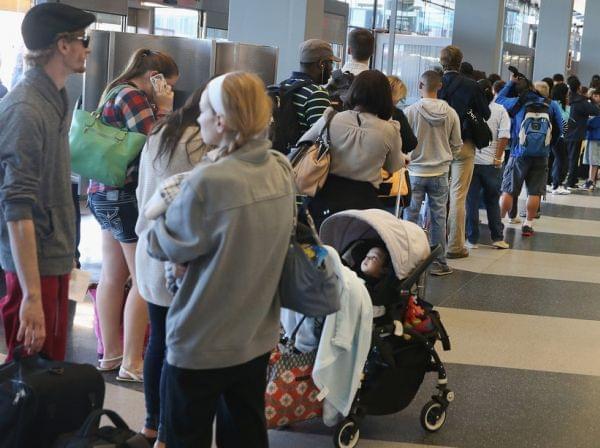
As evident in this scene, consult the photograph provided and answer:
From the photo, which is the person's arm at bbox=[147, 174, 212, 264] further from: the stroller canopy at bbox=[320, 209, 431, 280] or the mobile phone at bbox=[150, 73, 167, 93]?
the mobile phone at bbox=[150, 73, 167, 93]

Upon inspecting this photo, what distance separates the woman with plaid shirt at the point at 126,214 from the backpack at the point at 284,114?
836 millimetres

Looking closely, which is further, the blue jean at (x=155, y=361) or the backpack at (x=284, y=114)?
the backpack at (x=284, y=114)

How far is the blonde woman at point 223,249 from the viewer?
2.43 metres

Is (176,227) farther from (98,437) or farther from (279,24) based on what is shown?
(279,24)

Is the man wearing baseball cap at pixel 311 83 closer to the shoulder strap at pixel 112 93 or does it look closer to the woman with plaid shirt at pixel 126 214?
the woman with plaid shirt at pixel 126 214

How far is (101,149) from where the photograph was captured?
396cm

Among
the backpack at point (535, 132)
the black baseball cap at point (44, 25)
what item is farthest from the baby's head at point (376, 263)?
the backpack at point (535, 132)

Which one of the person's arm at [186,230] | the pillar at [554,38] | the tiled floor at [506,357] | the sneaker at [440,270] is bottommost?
the tiled floor at [506,357]

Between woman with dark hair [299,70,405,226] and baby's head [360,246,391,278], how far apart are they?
72cm

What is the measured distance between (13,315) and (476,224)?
260 inches

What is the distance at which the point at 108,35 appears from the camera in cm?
632

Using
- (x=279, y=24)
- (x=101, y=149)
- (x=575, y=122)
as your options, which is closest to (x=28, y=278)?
(x=101, y=149)

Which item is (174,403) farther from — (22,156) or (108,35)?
(108,35)

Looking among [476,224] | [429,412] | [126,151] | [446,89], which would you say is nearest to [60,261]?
[126,151]
